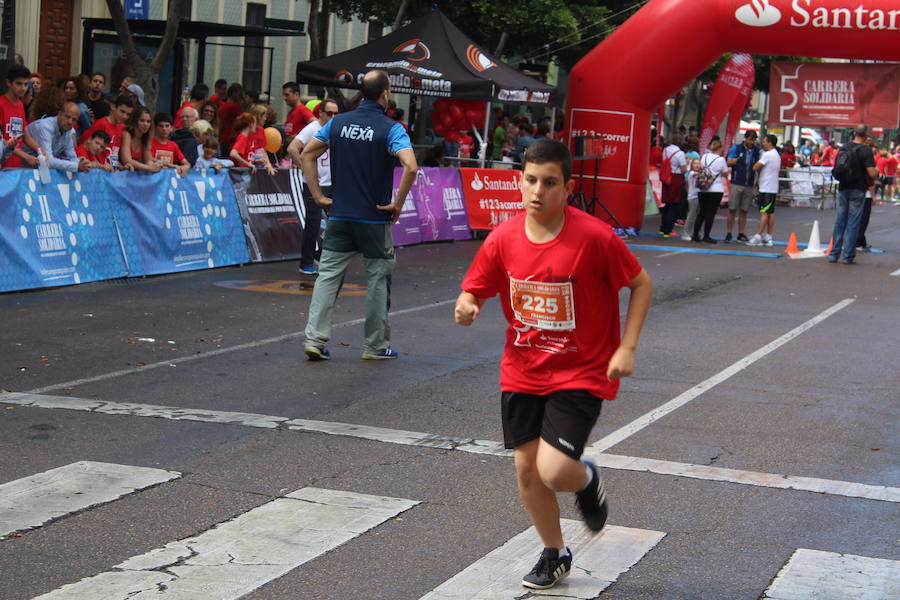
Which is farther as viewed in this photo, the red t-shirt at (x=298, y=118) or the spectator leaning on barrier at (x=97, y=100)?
the red t-shirt at (x=298, y=118)

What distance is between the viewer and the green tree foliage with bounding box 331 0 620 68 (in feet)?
94.9

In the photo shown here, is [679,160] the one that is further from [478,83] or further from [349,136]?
[349,136]

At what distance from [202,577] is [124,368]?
4.41 meters

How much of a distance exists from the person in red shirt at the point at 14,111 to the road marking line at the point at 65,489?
24.1 feet

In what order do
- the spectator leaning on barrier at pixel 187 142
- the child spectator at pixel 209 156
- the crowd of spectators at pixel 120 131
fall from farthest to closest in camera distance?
the child spectator at pixel 209 156 → the spectator leaning on barrier at pixel 187 142 → the crowd of spectators at pixel 120 131

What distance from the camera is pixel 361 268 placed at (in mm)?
15922

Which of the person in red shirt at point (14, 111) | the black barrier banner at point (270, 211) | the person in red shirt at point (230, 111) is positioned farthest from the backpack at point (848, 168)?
the person in red shirt at point (14, 111)

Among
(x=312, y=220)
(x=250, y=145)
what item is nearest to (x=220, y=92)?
(x=250, y=145)

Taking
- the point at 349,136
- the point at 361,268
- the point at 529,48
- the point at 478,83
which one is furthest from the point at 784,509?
the point at 529,48

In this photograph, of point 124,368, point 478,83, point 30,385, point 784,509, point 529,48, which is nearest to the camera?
point 784,509

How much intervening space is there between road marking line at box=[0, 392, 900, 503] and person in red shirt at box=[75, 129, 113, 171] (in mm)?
6179

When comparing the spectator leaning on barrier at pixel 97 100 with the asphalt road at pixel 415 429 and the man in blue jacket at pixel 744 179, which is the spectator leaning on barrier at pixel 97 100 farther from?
the man in blue jacket at pixel 744 179

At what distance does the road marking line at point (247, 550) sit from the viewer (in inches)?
184

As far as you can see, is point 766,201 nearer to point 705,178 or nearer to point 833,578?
point 705,178
